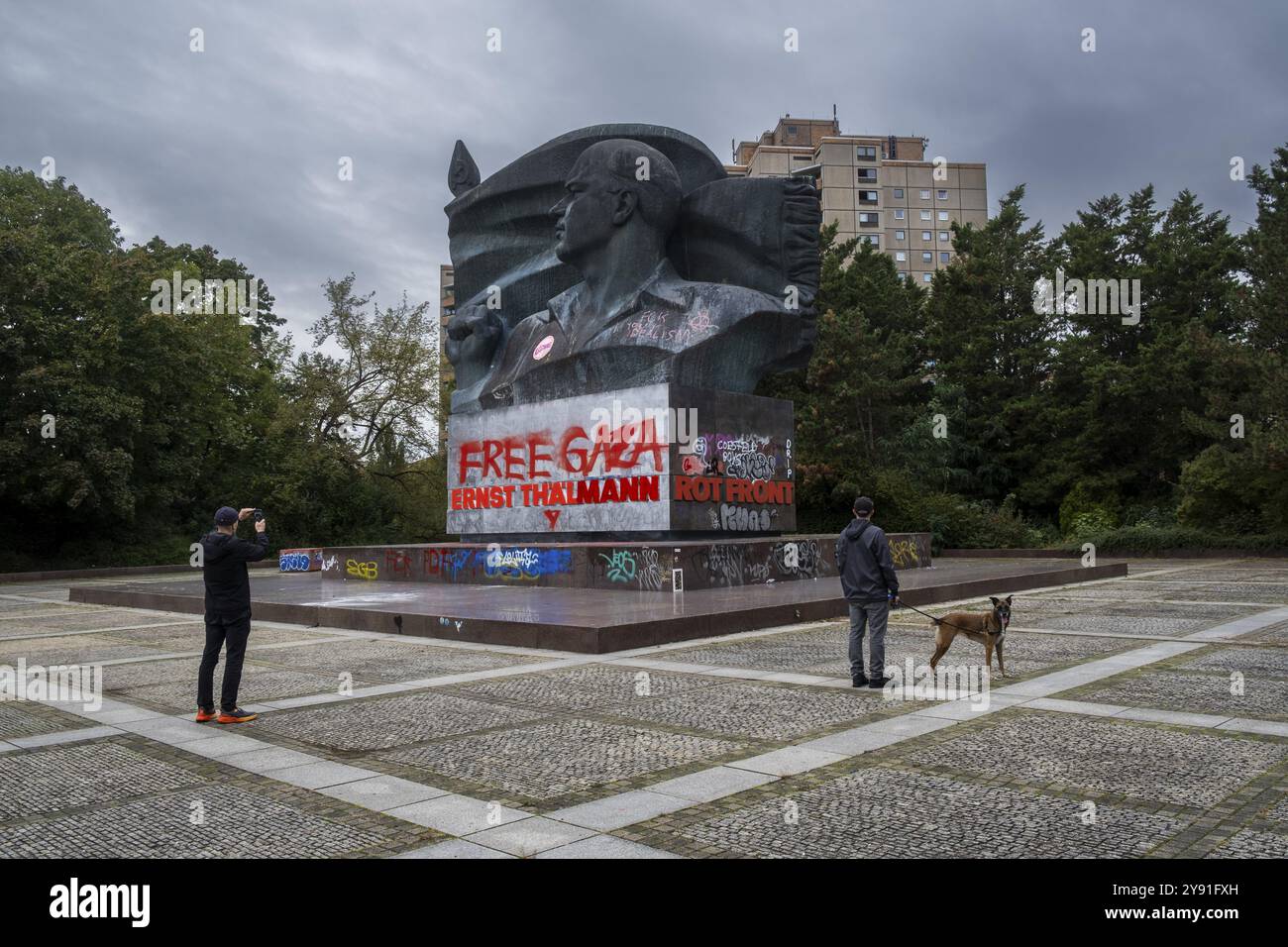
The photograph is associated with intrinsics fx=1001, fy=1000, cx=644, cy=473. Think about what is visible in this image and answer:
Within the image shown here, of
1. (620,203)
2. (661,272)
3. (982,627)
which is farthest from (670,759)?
(620,203)

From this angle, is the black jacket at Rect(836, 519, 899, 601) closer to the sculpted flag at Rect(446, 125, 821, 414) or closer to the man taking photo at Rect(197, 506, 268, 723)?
the man taking photo at Rect(197, 506, 268, 723)

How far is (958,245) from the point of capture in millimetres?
46438

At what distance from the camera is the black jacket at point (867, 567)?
28.5 ft

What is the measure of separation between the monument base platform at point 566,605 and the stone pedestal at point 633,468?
2.41m

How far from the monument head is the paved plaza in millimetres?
12296

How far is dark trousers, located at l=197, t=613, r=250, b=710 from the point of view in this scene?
25.0 feet

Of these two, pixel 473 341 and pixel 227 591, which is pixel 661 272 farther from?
pixel 227 591

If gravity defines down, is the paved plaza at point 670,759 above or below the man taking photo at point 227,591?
below

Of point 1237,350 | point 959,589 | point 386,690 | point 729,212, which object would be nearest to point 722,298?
point 729,212

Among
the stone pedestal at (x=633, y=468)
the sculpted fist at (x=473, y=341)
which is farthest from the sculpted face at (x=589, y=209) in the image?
the sculpted fist at (x=473, y=341)

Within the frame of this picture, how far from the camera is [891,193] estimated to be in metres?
84.9

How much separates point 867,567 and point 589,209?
14.5 meters

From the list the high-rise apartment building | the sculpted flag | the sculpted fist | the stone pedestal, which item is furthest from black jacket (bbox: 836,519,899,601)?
the high-rise apartment building

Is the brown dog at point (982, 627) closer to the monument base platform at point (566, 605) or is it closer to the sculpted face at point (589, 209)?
the monument base platform at point (566, 605)
